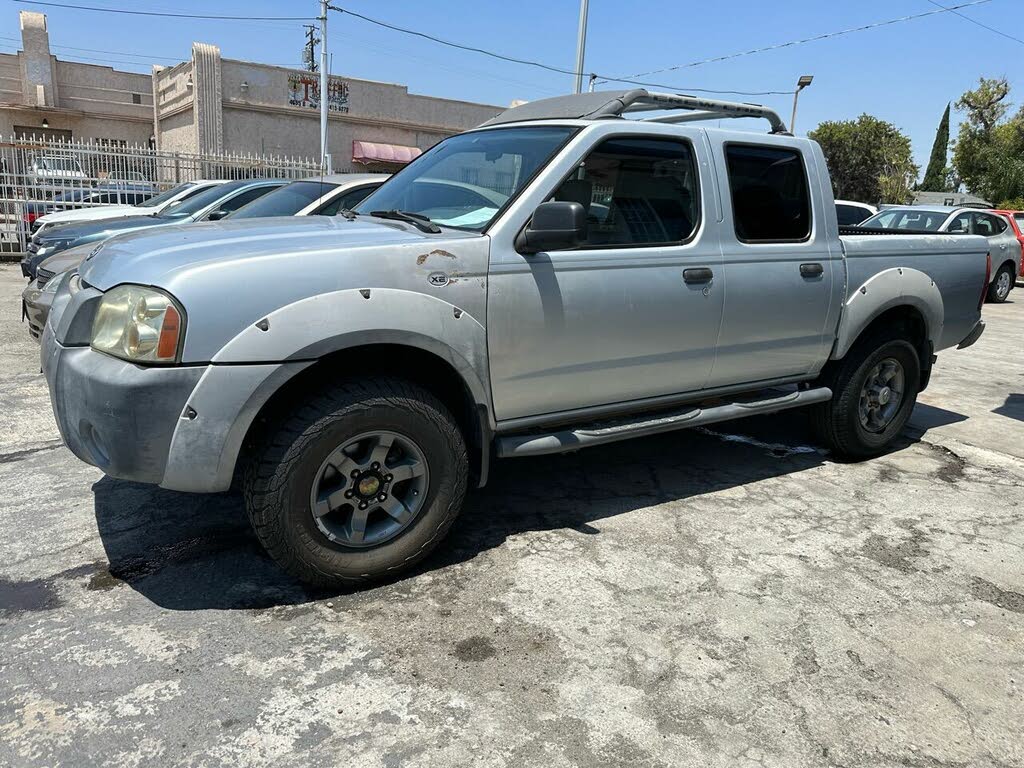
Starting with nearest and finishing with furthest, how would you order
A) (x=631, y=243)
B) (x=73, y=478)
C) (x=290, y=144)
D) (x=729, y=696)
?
(x=729, y=696)
(x=631, y=243)
(x=73, y=478)
(x=290, y=144)

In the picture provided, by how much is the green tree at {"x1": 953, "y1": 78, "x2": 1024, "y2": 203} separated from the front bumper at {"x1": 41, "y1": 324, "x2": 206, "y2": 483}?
37.0m

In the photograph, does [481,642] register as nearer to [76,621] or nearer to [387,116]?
[76,621]

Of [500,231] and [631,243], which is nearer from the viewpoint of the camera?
[500,231]

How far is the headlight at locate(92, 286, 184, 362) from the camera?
2.75 m

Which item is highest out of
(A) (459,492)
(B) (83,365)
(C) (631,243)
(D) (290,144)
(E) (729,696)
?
(D) (290,144)

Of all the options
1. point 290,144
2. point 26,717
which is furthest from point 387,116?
point 26,717

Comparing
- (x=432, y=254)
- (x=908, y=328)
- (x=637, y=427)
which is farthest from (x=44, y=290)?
(x=908, y=328)

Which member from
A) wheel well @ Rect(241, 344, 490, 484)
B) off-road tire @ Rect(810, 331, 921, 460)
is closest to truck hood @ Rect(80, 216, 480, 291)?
wheel well @ Rect(241, 344, 490, 484)

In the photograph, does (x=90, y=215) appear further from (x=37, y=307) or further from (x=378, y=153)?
(x=378, y=153)

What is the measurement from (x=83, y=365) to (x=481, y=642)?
1776 mm

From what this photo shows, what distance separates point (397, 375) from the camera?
3.27 meters

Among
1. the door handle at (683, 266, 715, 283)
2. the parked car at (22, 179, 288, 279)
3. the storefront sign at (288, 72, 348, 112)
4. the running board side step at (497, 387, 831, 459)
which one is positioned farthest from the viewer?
the storefront sign at (288, 72, 348, 112)

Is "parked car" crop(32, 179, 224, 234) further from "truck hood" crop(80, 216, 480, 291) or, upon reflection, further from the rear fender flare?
the rear fender flare

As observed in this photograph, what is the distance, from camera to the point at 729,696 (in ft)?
8.89
